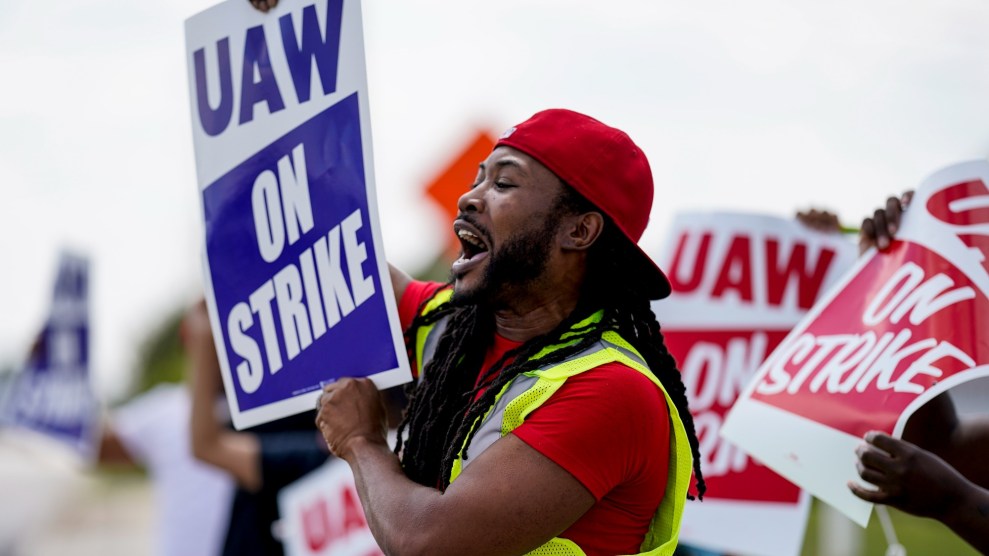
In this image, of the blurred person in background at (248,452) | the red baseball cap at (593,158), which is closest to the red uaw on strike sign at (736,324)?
the blurred person in background at (248,452)

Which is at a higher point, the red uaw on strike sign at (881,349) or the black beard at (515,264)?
the black beard at (515,264)

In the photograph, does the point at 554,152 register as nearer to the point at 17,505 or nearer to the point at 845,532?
the point at 17,505

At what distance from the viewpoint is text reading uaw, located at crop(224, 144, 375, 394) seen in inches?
106

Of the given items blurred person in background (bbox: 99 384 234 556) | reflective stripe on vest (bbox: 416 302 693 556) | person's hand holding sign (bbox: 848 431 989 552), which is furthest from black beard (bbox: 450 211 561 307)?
blurred person in background (bbox: 99 384 234 556)

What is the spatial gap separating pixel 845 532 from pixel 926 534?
5865 mm

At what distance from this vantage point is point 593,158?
102 inches

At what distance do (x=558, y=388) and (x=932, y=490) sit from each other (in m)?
0.90

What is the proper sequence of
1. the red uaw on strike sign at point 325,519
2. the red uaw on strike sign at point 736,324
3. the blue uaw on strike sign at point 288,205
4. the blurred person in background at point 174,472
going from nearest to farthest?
1. the blue uaw on strike sign at point 288,205
2. the red uaw on strike sign at point 736,324
3. the red uaw on strike sign at point 325,519
4. the blurred person in background at point 174,472

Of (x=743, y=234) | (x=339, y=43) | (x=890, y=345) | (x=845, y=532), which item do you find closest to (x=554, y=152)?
(x=339, y=43)

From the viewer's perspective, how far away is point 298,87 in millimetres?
2773

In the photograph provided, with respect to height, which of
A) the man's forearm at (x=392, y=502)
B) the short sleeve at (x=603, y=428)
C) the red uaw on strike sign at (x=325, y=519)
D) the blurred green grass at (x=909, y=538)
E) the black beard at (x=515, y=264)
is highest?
the black beard at (x=515, y=264)

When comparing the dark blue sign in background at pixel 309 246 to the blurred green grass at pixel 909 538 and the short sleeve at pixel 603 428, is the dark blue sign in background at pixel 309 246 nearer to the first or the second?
the short sleeve at pixel 603 428

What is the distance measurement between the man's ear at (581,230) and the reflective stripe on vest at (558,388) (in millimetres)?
155

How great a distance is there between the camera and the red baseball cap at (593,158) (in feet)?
8.48
